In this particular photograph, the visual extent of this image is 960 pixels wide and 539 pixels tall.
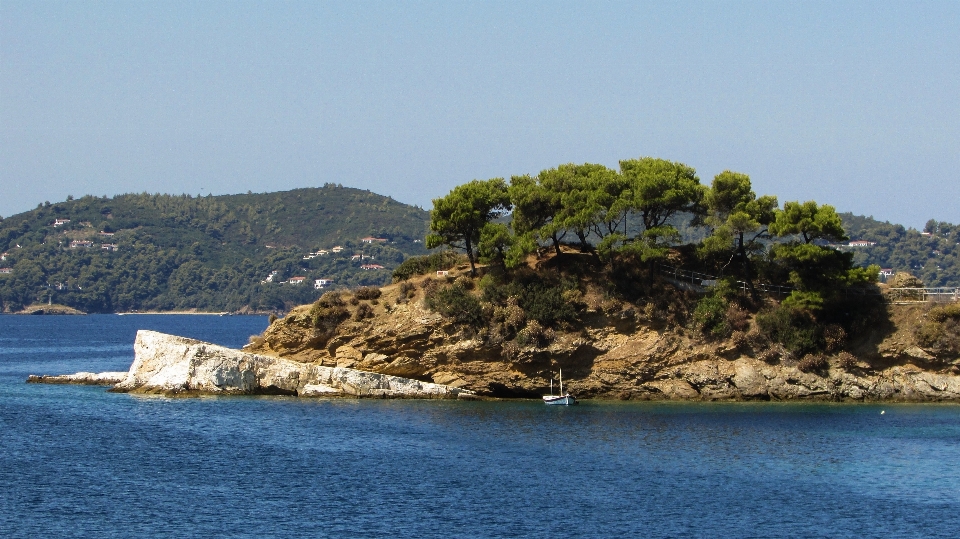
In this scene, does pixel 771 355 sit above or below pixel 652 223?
below

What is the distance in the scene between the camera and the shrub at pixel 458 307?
6275 cm

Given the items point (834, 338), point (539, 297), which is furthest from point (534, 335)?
point (834, 338)

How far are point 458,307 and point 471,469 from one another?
2061 centimetres

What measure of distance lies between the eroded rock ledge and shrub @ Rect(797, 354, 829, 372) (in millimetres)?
18722

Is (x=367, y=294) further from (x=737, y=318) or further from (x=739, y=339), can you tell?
Result: (x=739, y=339)

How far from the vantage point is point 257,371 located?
63969 mm

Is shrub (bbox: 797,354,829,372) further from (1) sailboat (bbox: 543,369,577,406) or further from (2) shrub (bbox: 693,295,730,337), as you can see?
(1) sailboat (bbox: 543,369,577,406)

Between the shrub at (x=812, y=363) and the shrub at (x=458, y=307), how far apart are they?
59.7 ft

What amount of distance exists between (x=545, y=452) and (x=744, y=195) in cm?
2583

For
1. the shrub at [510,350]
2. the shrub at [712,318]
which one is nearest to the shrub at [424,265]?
the shrub at [510,350]

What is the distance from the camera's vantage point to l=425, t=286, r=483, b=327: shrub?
62.8 metres

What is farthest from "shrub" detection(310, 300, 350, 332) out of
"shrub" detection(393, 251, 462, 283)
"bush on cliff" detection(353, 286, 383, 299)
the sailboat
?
the sailboat

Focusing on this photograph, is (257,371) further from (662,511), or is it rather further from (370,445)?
(662,511)

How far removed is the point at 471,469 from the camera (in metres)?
43.1
